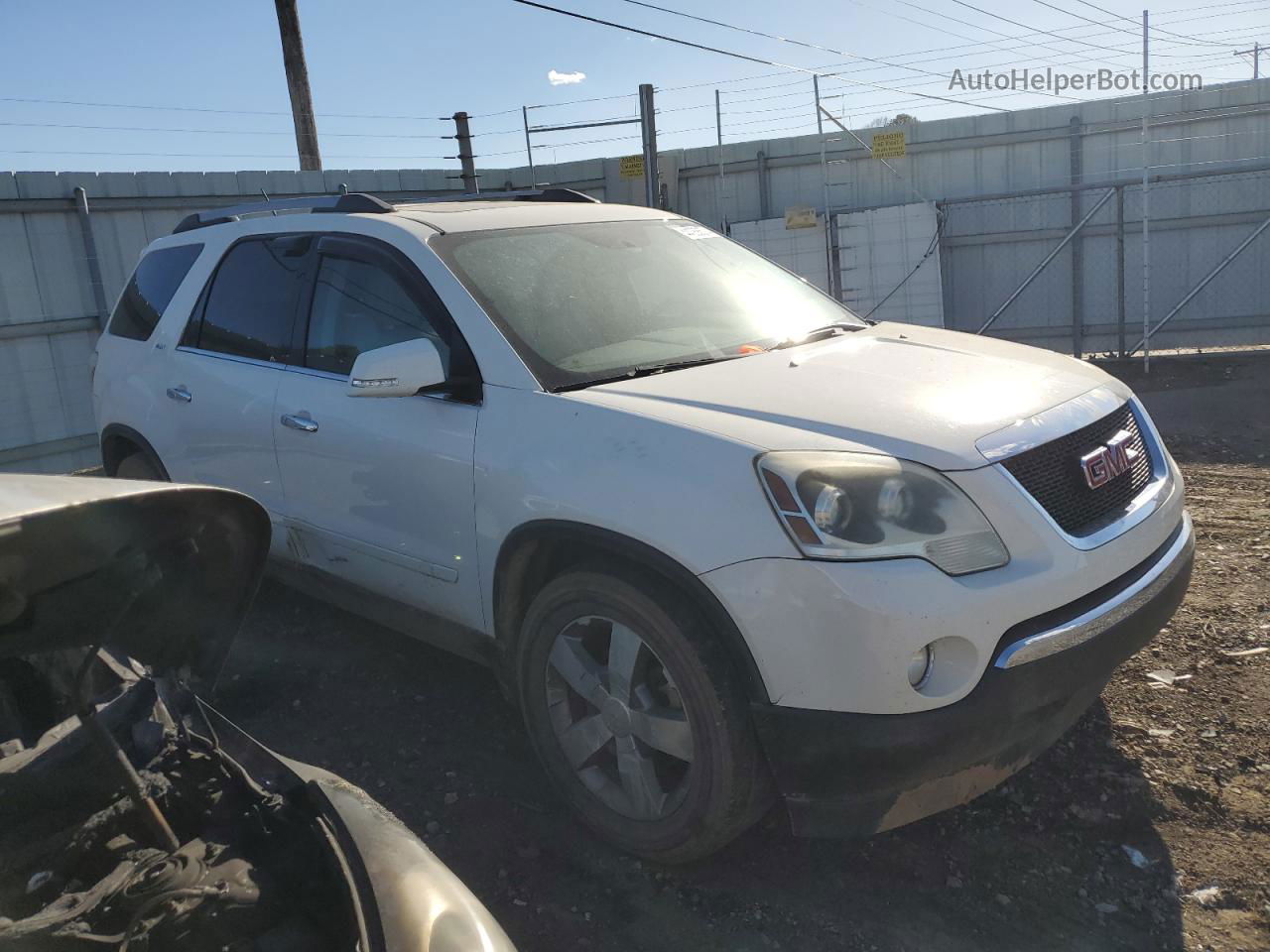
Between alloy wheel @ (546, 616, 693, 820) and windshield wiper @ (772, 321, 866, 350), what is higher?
windshield wiper @ (772, 321, 866, 350)

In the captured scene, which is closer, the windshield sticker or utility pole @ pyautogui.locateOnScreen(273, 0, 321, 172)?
the windshield sticker

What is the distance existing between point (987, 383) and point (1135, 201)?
Result: 9.97 metres

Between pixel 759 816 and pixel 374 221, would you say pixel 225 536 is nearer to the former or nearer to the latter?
pixel 759 816

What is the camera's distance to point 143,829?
5.97 feet

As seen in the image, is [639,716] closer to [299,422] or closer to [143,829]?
[143,829]

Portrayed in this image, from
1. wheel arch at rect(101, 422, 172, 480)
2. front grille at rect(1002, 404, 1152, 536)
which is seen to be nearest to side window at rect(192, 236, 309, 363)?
wheel arch at rect(101, 422, 172, 480)

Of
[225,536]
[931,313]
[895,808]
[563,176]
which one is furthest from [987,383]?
[563,176]

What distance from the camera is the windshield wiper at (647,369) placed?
3072 millimetres

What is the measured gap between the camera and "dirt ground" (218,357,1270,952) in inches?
104

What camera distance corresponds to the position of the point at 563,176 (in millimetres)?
14234

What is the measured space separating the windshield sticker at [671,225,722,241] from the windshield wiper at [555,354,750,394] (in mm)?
1094

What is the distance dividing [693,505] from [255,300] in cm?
261

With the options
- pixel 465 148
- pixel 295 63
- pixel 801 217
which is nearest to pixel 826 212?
pixel 801 217

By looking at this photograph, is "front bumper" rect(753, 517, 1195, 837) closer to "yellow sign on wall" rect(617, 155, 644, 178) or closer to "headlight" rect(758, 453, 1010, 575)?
"headlight" rect(758, 453, 1010, 575)
